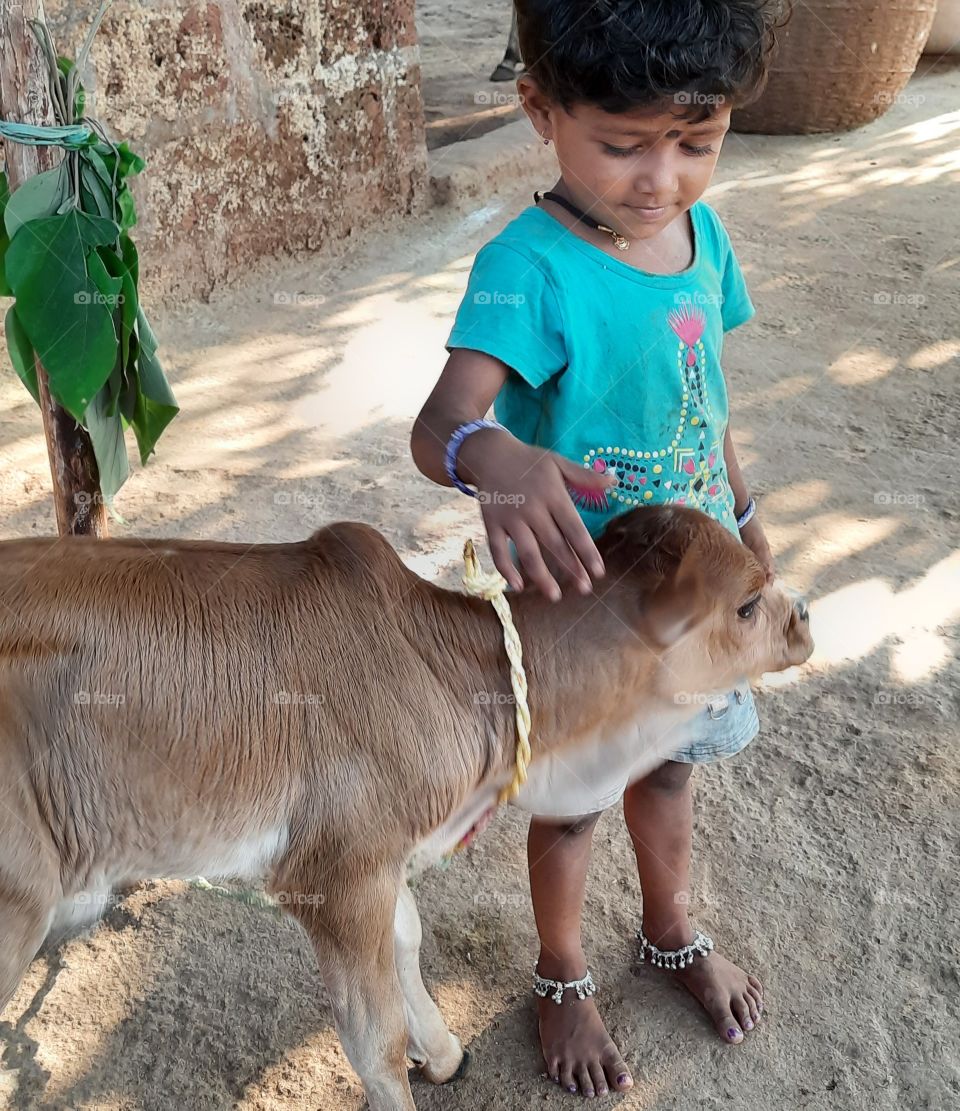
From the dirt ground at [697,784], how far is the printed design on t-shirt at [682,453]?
1068 mm

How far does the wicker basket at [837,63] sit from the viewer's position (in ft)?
24.2

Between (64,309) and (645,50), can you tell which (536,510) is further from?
(64,309)

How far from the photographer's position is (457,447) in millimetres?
1595

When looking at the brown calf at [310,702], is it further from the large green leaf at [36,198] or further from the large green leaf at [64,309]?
the large green leaf at [36,198]

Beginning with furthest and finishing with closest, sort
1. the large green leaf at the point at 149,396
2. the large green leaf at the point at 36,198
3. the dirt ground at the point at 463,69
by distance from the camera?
the dirt ground at the point at 463,69 → the large green leaf at the point at 149,396 → the large green leaf at the point at 36,198

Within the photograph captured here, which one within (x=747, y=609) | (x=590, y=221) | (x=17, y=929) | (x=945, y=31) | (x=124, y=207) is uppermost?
(x=590, y=221)

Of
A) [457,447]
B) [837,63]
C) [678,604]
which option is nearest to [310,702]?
[457,447]

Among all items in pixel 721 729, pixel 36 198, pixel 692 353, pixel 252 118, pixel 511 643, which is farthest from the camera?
pixel 252 118

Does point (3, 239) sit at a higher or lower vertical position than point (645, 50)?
lower

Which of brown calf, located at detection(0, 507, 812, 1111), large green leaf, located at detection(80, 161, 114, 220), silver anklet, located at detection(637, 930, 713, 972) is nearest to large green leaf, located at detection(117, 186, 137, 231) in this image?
large green leaf, located at detection(80, 161, 114, 220)

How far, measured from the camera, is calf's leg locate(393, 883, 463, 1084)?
7.09 ft

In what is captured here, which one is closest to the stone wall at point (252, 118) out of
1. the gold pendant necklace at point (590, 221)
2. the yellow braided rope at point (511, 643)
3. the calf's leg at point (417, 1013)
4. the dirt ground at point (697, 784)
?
the dirt ground at point (697, 784)

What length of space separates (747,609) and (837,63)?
263 inches

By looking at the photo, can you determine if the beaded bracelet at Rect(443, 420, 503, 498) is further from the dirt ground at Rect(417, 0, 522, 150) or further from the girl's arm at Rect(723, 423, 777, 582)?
the dirt ground at Rect(417, 0, 522, 150)
